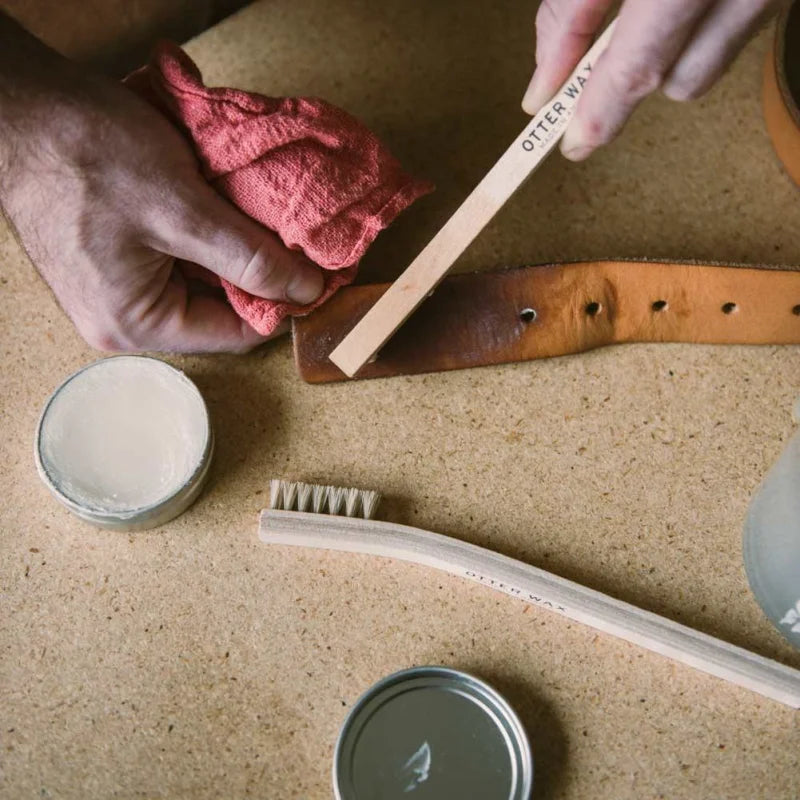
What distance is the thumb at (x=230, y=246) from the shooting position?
66 cm

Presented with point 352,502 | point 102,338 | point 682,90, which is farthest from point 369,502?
point 682,90

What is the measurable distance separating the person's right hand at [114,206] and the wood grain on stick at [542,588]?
0.17m

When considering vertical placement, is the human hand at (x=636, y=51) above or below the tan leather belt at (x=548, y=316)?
above

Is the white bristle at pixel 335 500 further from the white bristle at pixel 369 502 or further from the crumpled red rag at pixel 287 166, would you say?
the crumpled red rag at pixel 287 166

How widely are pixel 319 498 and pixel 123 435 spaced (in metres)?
0.15

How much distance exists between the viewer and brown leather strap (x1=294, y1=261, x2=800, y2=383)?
0.71 meters

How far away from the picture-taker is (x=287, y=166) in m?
0.67

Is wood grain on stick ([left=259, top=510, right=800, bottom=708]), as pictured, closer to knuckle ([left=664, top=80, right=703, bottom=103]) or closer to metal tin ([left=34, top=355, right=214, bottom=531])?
metal tin ([left=34, top=355, right=214, bottom=531])

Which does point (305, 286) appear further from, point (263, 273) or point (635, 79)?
point (635, 79)

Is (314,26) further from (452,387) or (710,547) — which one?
(710,547)

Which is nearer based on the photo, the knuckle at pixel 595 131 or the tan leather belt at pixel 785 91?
the knuckle at pixel 595 131

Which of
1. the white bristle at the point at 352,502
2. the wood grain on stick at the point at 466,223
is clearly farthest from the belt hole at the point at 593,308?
the white bristle at the point at 352,502

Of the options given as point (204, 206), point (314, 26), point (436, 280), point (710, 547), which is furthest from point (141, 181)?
point (710, 547)

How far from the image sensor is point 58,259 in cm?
69
